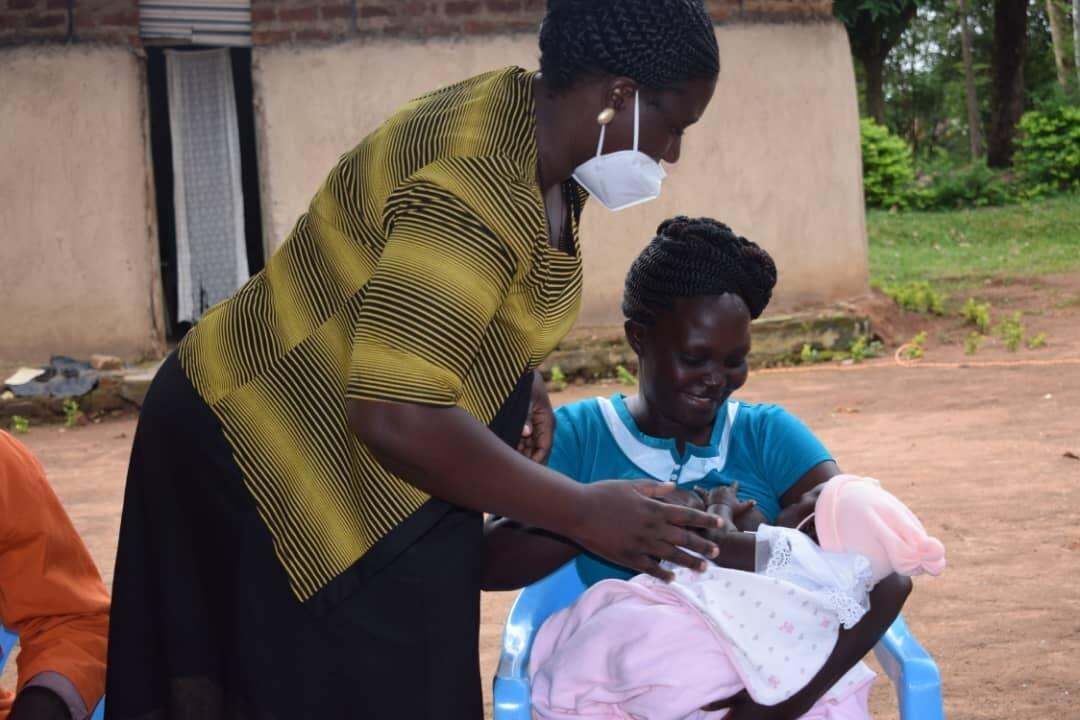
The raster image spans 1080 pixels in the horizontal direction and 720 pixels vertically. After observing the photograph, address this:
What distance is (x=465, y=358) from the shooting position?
1507 millimetres

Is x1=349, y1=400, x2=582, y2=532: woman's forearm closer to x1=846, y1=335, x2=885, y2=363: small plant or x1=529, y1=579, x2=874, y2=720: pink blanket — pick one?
x1=529, y1=579, x2=874, y2=720: pink blanket

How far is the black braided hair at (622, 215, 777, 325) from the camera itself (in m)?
2.29

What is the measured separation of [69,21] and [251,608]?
23.9 ft

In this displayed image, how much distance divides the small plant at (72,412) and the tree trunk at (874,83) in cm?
1534

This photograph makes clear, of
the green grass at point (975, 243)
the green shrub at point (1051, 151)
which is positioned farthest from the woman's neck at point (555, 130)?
the green shrub at point (1051, 151)

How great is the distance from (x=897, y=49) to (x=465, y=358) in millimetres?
27482

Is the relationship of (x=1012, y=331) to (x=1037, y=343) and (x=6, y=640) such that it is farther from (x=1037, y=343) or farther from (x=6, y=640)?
(x=6, y=640)

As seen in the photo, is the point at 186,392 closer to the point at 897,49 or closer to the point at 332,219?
the point at 332,219

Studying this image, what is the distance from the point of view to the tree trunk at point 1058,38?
1966 centimetres

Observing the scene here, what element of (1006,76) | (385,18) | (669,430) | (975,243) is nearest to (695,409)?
(669,430)

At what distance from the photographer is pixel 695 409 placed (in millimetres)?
2301

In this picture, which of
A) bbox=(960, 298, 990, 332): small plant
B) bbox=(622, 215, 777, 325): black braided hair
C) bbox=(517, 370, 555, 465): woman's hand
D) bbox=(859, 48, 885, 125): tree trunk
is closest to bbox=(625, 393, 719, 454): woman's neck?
bbox=(622, 215, 777, 325): black braided hair

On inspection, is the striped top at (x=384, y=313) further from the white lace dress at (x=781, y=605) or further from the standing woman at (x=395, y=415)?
the white lace dress at (x=781, y=605)

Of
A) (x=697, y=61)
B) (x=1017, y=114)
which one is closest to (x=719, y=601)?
(x=697, y=61)
